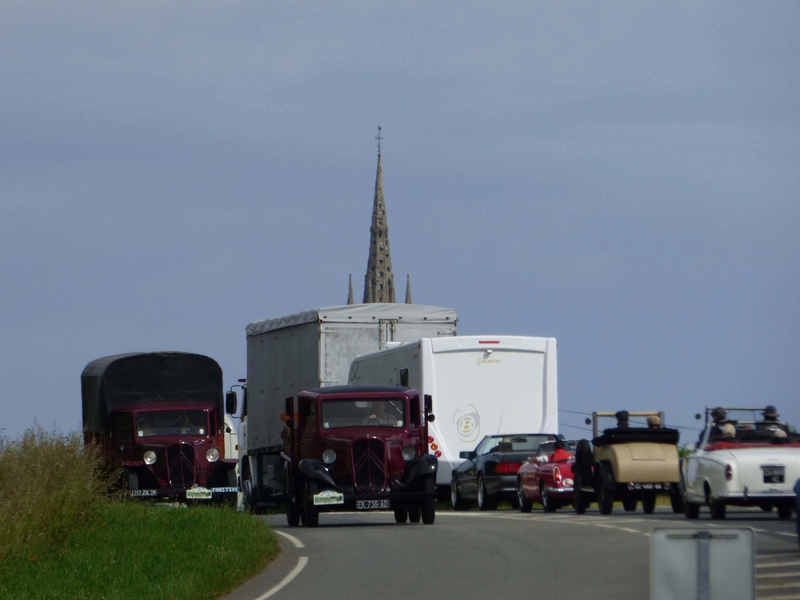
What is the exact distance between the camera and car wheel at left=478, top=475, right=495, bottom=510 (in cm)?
3216

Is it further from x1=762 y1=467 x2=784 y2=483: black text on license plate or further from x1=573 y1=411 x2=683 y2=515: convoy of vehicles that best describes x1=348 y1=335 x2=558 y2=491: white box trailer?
x1=762 y1=467 x2=784 y2=483: black text on license plate

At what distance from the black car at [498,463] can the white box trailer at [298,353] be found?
3786mm

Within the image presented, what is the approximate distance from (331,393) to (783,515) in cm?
771

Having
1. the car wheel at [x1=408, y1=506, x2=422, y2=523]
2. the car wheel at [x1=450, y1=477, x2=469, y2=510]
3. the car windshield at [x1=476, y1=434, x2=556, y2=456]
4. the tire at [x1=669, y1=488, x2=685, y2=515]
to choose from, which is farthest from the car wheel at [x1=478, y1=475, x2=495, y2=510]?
the tire at [x1=669, y1=488, x2=685, y2=515]

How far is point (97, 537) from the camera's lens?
22.0 m

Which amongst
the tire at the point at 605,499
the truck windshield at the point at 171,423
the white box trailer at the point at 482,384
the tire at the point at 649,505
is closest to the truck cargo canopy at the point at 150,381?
the truck windshield at the point at 171,423

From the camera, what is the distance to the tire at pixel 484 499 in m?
32.2

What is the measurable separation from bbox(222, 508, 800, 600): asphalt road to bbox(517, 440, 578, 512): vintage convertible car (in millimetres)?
1797

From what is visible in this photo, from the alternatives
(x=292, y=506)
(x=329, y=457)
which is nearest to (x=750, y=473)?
(x=329, y=457)

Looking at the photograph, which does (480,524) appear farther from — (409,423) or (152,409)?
(152,409)

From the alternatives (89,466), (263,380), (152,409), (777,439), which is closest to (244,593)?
(89,466)

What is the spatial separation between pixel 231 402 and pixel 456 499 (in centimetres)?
507

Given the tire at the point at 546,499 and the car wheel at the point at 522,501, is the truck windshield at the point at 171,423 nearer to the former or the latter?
the car wheel at the point at 522,501

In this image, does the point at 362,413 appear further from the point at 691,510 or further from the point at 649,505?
the point at 691,510
